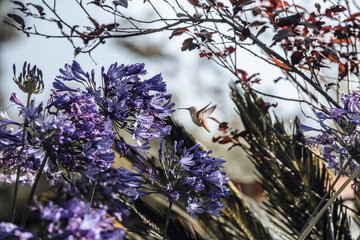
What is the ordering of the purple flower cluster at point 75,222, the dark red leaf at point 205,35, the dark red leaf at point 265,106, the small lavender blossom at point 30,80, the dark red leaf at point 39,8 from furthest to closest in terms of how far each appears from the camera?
the dark red leaf at point 265,106 < the dark red leaf at point 39,8 < the dark red leaf at point 205,35 < the small lavender blossom at point 30,80 < the purple flower cluster at point 75,222

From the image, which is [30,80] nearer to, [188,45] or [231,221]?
[188,45]

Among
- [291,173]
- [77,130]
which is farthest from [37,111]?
[291,173]

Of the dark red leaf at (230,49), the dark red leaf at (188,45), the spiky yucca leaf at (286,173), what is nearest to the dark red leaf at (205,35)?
the dark red leaf at (188,45)

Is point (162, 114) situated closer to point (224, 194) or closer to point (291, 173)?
point (224, 194)

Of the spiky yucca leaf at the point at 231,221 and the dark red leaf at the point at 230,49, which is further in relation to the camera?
the dark red leaf at the point at 230,49

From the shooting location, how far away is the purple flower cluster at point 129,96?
99 cm

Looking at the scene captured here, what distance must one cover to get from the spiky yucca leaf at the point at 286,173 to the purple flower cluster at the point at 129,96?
110cm

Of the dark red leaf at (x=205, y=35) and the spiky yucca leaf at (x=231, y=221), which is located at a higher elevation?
the dark red leaf at (x=205, y=35)

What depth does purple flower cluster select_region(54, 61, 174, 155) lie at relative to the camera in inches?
39.2

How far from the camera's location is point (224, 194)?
3.35ft

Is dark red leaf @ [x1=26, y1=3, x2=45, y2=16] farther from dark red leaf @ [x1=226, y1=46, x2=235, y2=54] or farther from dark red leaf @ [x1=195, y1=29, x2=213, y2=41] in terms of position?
dark red leaf @ [x1=226, y1=46, x2=235, y2=54]

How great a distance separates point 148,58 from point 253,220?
12056 millimetres

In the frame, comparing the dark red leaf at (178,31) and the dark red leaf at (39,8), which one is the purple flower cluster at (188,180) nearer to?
the dark red leaf at (178,31)

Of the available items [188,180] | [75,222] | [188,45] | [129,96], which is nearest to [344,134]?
[188,180]
